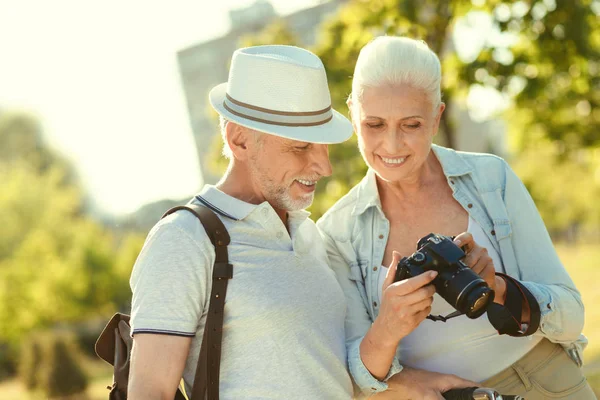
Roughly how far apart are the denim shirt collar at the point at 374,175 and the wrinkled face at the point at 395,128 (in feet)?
0.60

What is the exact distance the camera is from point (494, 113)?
15.5m

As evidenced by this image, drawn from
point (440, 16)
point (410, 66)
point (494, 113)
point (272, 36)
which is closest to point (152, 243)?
point (410, 66)

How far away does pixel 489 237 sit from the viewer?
10.8 ft

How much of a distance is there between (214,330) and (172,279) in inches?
8.6

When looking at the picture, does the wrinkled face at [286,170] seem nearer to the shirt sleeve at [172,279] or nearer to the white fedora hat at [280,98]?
the white fedora hat at [280,98]

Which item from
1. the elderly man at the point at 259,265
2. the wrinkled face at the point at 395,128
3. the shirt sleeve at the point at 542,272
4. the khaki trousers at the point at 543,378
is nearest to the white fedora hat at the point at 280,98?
the elderly man at the point at 259,265

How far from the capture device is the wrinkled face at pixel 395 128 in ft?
10.5

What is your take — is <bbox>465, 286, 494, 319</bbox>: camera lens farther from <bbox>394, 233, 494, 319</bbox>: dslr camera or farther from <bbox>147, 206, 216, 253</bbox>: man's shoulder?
<bbox>147, 206, 216, 253</bbox>: man's shoulder

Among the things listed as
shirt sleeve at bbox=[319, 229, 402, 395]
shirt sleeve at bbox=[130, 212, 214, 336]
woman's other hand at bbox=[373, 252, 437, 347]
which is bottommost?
shirt sleeve at bbox=[319, 229, 402, 395]

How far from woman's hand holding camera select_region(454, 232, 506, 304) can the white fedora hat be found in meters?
0.56

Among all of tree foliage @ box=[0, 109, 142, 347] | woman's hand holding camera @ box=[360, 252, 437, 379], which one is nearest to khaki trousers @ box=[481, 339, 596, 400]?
woman's hand holding camera @ box=[360, 252, 437, 379]

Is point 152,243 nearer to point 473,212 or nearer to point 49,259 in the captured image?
point 473,212

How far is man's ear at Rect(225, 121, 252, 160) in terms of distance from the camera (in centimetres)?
297

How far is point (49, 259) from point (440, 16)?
19.6 m
